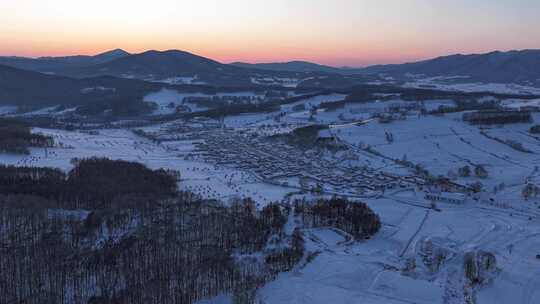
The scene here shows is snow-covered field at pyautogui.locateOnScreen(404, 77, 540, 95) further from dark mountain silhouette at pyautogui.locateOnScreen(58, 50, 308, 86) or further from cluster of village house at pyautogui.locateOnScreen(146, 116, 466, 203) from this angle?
cluster of village house at pyautogui.locateOnScreen(146, 116, 466, 203)

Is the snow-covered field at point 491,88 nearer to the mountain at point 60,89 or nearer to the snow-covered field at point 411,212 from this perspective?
the snow-covered field at point 411,212

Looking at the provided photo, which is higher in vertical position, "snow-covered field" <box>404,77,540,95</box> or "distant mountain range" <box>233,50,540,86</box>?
"distant mountain range" <box>233,50,540,86</box>

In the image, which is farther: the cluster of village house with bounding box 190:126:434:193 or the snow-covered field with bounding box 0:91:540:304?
the cluster of village house with bounding box 190:126:434:193

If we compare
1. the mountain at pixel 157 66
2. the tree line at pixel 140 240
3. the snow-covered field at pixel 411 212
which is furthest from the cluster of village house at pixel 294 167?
the mountain at pixel 157 66

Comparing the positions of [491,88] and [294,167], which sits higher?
[491,88]

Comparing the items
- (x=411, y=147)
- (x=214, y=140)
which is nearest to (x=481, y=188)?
(x=411, y=147)

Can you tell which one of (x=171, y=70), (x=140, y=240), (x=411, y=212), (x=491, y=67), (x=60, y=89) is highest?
(x=491, y=67)

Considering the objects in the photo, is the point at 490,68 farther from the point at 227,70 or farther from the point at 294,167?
the point at 294,167

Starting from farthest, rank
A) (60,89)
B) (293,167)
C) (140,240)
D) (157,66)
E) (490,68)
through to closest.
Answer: (490,68), (157,66), (60,89), (293,167), (140,240)

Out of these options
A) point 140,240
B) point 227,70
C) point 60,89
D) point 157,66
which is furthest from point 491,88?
point 140,240

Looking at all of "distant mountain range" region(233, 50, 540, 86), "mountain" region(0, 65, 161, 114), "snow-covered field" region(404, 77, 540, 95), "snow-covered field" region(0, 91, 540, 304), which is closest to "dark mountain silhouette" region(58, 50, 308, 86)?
"mountain" region(0, 65, 161, 114)
